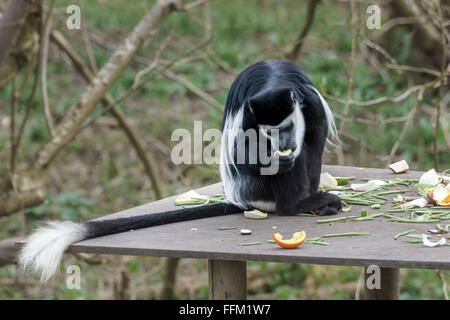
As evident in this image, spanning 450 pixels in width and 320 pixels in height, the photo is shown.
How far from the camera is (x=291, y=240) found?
5.66ft

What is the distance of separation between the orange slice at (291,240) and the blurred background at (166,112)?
4.00ft

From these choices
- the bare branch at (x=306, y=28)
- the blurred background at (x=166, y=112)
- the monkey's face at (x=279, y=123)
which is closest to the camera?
the monkey's face at (x=279, y=123)

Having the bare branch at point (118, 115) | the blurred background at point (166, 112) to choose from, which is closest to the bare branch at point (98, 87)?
the blurred background at point (166, 112)

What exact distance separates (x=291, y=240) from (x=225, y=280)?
0.84 feet

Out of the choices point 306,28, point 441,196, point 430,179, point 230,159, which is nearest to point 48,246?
point 230,159

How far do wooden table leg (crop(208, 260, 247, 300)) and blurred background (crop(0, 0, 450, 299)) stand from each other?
0.99 m

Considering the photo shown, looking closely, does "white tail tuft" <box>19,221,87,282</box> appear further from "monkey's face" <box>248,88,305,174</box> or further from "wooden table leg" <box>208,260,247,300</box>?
"monkey's face" <box>248,88,305,174</box>

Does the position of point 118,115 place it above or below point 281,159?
above

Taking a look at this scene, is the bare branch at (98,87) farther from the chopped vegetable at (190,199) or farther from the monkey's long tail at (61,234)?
the monkey's long tail at (61,234)

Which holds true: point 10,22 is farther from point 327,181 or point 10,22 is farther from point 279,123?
point 327,181

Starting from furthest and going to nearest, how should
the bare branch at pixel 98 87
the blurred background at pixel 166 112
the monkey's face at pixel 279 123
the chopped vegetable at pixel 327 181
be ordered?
the blurred background at pixel 166 112
the bare branch at pixel 98 87
the chopped vegetable at pixel 327 181
the monkey's face at pixel 279 123

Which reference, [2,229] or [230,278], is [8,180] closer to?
[230,278]

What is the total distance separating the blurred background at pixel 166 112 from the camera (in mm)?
2887

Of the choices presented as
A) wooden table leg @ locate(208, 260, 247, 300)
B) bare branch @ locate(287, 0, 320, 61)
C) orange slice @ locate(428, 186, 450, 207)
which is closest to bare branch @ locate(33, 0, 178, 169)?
bare branch @ locate(287, 0, 320, 61)
